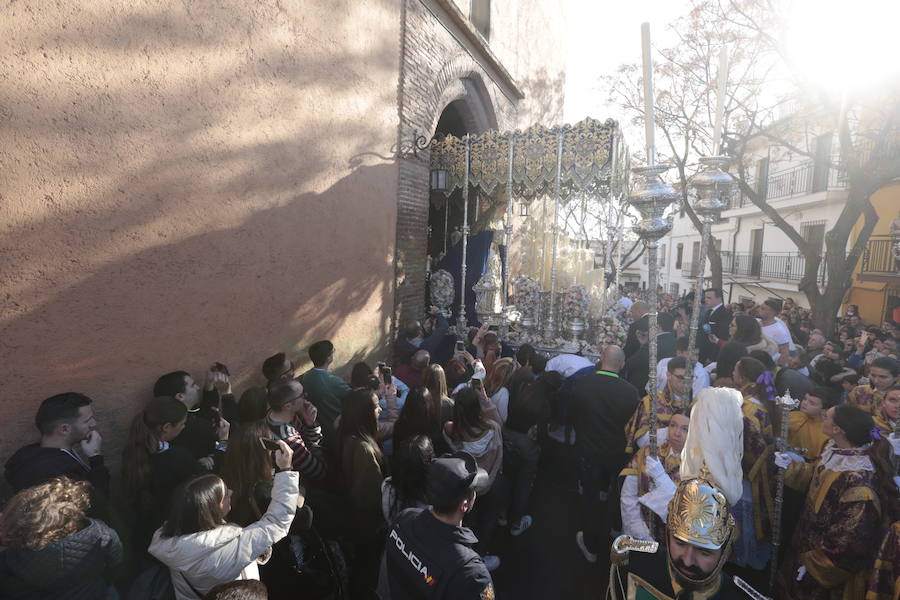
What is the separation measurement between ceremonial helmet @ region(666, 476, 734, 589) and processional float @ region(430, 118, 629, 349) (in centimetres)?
576

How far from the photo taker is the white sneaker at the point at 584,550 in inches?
157

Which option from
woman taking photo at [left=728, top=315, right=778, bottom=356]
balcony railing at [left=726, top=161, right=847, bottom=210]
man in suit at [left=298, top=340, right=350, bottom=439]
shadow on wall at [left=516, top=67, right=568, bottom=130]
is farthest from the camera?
balcony railing at [left=726, top=161, right=847, bottom=210]

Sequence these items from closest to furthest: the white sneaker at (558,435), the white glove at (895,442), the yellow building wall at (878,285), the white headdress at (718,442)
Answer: the white headdress at (718,442)
the white glove at (895,442)
the white sneaker at (558,435)
the yellow building wall at (878,285)

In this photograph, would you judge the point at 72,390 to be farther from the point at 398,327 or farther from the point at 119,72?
the point at 398,327

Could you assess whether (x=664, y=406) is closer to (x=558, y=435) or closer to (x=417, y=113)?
(x=558, y=435)

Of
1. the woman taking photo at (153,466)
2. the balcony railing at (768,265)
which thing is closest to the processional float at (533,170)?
the woman taking photo at (153,466)

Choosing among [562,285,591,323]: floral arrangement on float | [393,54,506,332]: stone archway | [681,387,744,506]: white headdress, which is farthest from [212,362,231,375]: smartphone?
[562,285,591,323]: floral arrangement on float

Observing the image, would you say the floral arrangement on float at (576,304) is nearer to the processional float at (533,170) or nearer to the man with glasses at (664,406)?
the processional float at (533,170)

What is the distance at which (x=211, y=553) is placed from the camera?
1.98 m

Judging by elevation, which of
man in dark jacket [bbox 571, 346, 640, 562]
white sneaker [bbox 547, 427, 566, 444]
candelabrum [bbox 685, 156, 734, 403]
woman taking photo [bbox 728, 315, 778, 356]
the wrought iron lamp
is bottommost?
white sneaker [bbox 547, 427, 566, 444]

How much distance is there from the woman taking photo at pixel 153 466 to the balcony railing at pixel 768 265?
19.6 m

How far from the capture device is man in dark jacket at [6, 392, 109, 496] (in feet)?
7.79

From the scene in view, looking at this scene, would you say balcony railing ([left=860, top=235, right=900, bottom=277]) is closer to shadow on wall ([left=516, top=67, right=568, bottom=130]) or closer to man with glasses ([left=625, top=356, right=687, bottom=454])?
shadow on wall ([left=516, top=67, right=568, bottom=130])

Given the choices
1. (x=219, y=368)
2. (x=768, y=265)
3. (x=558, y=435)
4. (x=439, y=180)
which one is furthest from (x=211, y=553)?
(x=768, y=265)
